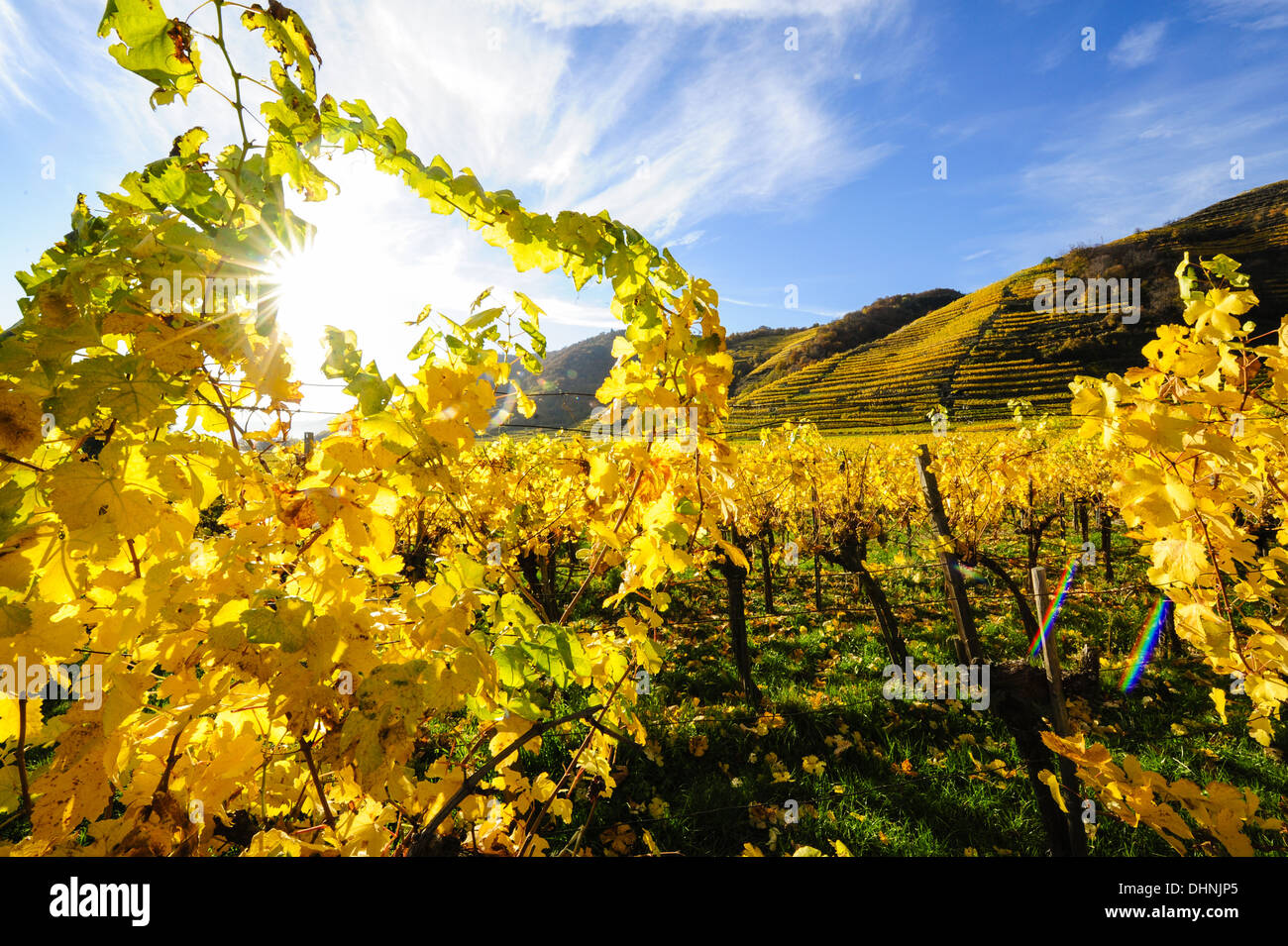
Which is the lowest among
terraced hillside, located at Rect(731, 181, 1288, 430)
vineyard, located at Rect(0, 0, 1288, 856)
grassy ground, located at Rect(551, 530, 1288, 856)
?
grassy ground, located at Rect(551, 530, 1288, 856)

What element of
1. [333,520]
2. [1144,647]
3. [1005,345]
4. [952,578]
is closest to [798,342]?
[1005,345]

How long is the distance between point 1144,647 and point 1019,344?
192ft

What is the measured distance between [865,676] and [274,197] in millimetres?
6643

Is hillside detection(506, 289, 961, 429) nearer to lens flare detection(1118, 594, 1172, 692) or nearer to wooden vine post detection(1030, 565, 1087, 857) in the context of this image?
lens flare detection(1118, 594, 1172, 692)

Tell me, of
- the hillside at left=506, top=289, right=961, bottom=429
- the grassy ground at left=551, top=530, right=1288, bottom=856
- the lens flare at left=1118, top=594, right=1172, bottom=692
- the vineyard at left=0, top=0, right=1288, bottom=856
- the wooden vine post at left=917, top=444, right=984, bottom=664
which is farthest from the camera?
the hillside at left=506, top=289, right=961, bottom=429

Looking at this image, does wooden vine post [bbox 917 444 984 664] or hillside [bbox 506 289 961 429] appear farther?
hillside [bbox 506 289 961 429]

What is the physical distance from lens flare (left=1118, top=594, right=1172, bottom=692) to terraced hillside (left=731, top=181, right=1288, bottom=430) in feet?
115

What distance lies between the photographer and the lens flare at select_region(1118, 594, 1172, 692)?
559cm

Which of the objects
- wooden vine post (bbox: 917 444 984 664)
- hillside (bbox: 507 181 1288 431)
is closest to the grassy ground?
wooden vine post (bbox: 917 444 984 664)

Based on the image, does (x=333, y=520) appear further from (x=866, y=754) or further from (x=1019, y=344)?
(x=1019, y=344)

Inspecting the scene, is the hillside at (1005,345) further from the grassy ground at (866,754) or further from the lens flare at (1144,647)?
the grassy ground at (866,754)
